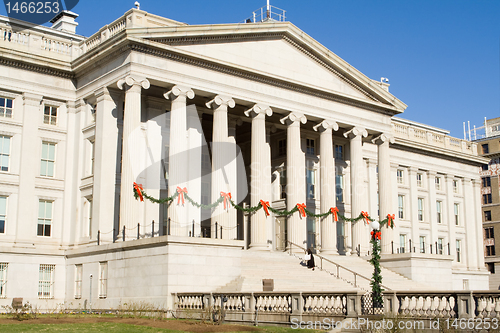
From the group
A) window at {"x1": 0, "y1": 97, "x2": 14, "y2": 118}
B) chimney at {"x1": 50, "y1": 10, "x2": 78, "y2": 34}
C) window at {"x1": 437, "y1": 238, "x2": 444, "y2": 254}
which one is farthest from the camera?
window at {"x1": 437, "y1": 238, "x2": 444, "y2": 254}

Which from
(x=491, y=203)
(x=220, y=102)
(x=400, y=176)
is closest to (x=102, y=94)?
(x=220, y=102)

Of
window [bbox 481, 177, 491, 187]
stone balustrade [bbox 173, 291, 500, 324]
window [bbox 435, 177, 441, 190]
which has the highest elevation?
window [bbox 481, 177, 491, 187]

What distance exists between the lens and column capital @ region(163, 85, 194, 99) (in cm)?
3691

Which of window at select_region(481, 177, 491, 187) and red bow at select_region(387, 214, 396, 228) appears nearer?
red bow at select_region(387, 214, 396, 228)

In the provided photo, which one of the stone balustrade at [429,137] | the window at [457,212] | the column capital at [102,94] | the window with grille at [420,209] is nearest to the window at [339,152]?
the stone balustrade at [429,137]

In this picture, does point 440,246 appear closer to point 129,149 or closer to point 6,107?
point 129,149

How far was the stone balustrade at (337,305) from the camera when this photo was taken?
20094 mm

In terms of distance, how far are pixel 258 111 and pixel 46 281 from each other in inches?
676

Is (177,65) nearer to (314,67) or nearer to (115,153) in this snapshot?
(115,153)

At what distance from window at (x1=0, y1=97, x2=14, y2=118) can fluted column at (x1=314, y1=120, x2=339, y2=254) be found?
21.0 metres

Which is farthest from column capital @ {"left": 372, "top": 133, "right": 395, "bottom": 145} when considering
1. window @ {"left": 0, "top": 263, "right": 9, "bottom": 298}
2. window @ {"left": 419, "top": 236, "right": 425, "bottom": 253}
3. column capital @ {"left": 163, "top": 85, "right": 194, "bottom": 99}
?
window @ {"left": 0, "top": 263, "right": 9, "bottom": 298}

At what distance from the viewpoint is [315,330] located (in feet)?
71.0

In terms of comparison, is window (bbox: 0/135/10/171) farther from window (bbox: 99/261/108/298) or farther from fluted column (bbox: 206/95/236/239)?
fluted column (bbox: 206/95/236/239)

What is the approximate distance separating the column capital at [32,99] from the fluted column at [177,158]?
332 inches
